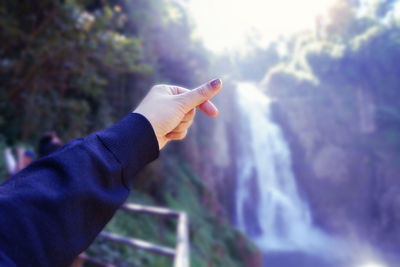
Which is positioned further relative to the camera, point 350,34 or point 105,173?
point 350,34

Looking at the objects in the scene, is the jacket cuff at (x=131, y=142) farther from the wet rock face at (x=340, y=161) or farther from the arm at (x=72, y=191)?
the wet rock face at (x=340, y=161)

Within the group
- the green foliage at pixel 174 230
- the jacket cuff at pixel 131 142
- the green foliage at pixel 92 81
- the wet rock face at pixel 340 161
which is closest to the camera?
the jacket cuff at pixel 131 142

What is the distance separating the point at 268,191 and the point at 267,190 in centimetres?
9

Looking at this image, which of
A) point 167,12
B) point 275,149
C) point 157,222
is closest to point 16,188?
point 157,222

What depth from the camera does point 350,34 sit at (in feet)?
93.7

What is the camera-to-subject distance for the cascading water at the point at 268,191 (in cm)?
2062

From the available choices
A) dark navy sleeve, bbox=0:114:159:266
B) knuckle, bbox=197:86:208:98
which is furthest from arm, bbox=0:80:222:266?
knuckle, bbox=197:86:208:98

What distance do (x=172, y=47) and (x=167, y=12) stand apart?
93.6 inches

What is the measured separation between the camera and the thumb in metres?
1.08

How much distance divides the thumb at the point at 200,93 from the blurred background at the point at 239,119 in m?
2.64

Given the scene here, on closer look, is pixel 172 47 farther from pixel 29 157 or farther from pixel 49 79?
pixel 29 157

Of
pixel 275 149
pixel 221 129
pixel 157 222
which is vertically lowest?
pixel 157 222

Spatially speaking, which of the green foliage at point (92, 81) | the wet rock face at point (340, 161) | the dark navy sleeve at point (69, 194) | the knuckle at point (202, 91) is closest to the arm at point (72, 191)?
the dark navy sleeve at point (69, 194)

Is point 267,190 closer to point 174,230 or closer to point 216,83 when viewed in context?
point 174,230
